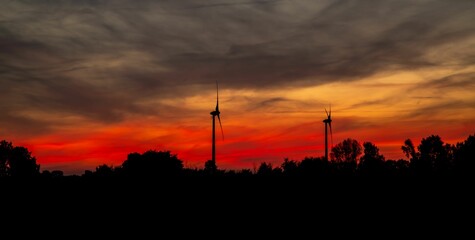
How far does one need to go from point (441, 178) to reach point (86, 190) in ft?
118

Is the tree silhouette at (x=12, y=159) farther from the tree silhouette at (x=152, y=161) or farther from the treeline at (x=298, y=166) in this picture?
the tree silhouette at (x=152, y=161)

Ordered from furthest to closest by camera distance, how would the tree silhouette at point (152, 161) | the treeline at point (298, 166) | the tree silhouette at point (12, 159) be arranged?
the tree silhouette at point (12, 159) → the tree silhouette at point (152, 161) → the treeline at point (298, 166)

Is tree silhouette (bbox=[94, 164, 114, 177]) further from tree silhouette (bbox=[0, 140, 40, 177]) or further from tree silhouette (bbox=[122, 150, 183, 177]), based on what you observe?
tree silhouette (bbox=[0, 140, 40, 177])

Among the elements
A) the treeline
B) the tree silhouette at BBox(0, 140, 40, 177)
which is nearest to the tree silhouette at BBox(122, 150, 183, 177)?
the treeline

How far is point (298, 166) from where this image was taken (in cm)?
12119

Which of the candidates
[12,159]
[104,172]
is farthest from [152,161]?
[12,159]

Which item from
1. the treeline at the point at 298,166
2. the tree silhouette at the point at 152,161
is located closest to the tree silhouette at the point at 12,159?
the treeline at the point at 298,166

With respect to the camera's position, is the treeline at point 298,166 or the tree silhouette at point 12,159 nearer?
the treeline at point 298,166

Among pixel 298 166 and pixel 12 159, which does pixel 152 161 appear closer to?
pixel 298 166

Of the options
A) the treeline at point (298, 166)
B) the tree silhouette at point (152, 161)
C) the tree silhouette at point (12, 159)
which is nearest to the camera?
the treeline at point (298, 166)

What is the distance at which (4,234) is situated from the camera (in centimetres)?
3806

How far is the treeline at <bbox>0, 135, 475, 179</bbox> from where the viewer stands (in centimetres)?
5578

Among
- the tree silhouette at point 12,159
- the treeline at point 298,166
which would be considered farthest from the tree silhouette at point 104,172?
the tree silhouette at point 12,159

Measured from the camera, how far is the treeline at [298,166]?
183 feet
